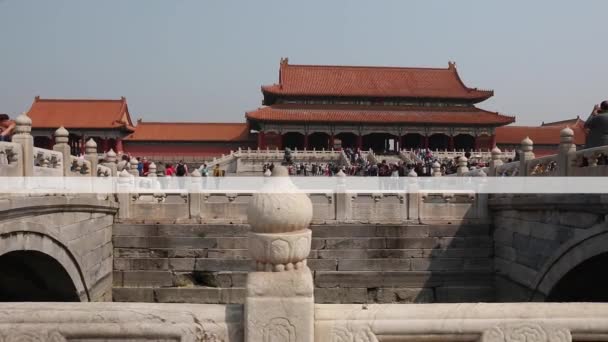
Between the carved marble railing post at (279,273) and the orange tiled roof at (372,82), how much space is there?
108 feet

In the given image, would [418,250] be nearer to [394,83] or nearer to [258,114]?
[258,114]

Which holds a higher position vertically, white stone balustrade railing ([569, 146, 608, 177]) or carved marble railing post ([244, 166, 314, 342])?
white stone balustrade railing ([569, 146, 608, 177])

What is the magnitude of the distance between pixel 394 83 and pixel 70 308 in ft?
120

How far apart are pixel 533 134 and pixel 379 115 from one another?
12543 mm

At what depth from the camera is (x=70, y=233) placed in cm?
650

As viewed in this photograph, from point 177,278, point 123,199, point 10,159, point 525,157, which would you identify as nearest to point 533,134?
point 525,157

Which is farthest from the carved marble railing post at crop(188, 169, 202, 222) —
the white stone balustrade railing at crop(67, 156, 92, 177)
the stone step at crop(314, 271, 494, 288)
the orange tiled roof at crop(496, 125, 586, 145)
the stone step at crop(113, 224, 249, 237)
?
the orange tiled roof at crop(496, 125, 586, 145)

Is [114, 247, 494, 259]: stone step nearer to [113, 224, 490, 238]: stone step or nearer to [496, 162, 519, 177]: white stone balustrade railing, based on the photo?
[113, 224, 490, 238]: stone step

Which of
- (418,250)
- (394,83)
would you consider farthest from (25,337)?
(394,83)

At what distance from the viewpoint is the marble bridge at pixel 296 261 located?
2.21 meters

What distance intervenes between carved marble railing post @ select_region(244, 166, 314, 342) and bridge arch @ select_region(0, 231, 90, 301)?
411cm

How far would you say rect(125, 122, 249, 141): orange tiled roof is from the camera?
1302 inches

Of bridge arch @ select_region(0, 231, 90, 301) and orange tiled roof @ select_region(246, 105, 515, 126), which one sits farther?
orange tiled roof @ select_region(246, 105, 515, 126)

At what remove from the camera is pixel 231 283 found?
8648mm
